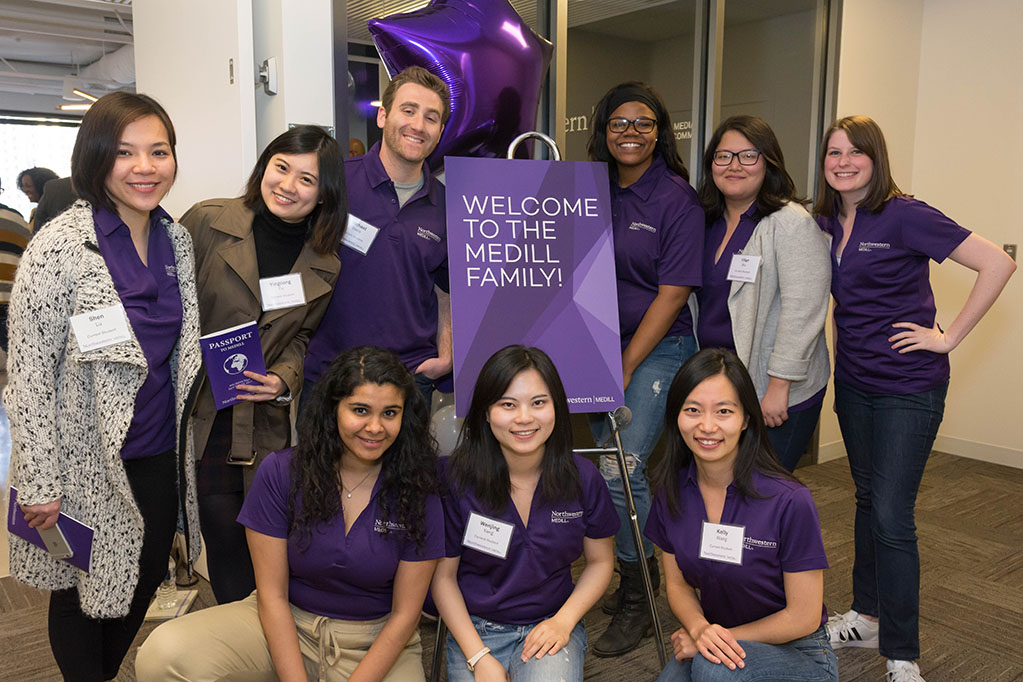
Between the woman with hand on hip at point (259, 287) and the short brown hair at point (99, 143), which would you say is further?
the woman with hand on hip at point (259, 287)

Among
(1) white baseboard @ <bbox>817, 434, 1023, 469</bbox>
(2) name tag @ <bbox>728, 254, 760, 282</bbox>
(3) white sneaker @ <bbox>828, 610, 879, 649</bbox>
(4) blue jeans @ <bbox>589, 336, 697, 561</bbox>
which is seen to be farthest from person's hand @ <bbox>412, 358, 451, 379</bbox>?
(1) white baseboard @ <bbox>817, 434, 1023, 469</bbox>

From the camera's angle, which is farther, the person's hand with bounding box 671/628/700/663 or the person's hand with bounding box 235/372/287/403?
the person's hand with bounding box 235/372/287/403

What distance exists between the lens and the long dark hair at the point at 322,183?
81.3 inches

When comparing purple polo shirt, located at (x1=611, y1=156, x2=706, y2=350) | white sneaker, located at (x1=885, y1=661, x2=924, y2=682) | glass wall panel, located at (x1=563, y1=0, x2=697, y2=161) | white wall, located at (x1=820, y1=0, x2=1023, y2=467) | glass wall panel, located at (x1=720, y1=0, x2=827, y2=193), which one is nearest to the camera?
white sneaker, located at (x1=885, y1=661, x2=924, y2=682)

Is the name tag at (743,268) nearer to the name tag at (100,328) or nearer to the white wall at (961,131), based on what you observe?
the name tag at (100,328)

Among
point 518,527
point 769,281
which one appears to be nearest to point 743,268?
point 769,281

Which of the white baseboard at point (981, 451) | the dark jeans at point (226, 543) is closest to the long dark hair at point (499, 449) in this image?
the dark jeans at point (226, 543)

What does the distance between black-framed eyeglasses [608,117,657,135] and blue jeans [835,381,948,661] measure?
3.26ft

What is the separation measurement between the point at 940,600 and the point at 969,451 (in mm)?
2180

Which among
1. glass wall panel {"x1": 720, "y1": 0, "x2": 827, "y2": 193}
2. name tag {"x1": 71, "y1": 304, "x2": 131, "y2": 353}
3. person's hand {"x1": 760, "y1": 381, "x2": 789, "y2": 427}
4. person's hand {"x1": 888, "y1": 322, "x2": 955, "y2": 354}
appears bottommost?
person's hand {"x1": 760, "y1": 381, "x2": 789, "y2": 427}

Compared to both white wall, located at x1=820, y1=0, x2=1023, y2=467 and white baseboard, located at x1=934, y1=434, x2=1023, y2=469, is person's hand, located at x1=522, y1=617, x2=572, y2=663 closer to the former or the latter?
white wall, located at x1=820, y1=0, x2=1023, y2=467

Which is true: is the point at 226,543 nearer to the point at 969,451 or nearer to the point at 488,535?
the point at 488,535

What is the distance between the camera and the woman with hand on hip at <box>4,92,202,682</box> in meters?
1.70

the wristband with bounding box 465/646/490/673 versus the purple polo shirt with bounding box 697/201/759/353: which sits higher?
the purple polo shirt with bounding box 697/201/759/353
